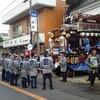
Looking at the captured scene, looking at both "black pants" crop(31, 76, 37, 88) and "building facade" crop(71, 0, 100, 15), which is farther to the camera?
"building facade" crop(71, 0, 100, 15)

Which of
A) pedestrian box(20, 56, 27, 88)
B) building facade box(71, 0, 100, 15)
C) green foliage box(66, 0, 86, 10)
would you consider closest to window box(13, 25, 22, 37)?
green foliage box(66, 0, 86, 10)

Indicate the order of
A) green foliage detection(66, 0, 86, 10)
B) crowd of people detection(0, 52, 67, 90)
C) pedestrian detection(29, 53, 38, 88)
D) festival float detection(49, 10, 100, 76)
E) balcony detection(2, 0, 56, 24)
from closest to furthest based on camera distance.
Answer: crowd of people detection(0, 52, 67, 90), pedestrian detection(29, 53, 38, 88), festival float detection(49, 10, 100, 76), green foliage detection(66, 0, 86, 10), balcony detection(2, 0, 56, 24)

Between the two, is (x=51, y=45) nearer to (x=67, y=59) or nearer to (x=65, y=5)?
(x=67, y=59)

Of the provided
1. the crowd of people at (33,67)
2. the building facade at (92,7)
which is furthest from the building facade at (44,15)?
the crowd of people at (33,67)

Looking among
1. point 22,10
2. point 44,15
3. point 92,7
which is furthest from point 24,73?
point 22,10

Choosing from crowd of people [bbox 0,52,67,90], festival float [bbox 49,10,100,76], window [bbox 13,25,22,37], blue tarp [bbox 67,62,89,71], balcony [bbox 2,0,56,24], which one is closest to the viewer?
crowd of people [bbox 0,52,67,90]

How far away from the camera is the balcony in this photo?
26.3 meters

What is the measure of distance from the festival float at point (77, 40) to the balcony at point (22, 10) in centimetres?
720

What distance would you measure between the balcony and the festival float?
23.6ft

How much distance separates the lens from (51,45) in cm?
1997

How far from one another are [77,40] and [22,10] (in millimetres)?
12117

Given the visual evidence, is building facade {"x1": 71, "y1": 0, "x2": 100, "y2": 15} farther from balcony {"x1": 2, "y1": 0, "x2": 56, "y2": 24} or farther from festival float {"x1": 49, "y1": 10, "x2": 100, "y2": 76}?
balcony {"x1": 2, "y1": 0, "x2": 56, "y2": 24}

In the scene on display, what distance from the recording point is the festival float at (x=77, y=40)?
702 inches

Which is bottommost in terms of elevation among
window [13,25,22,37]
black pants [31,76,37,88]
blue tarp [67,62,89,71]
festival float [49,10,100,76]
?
black pants [31,76,37,88]
